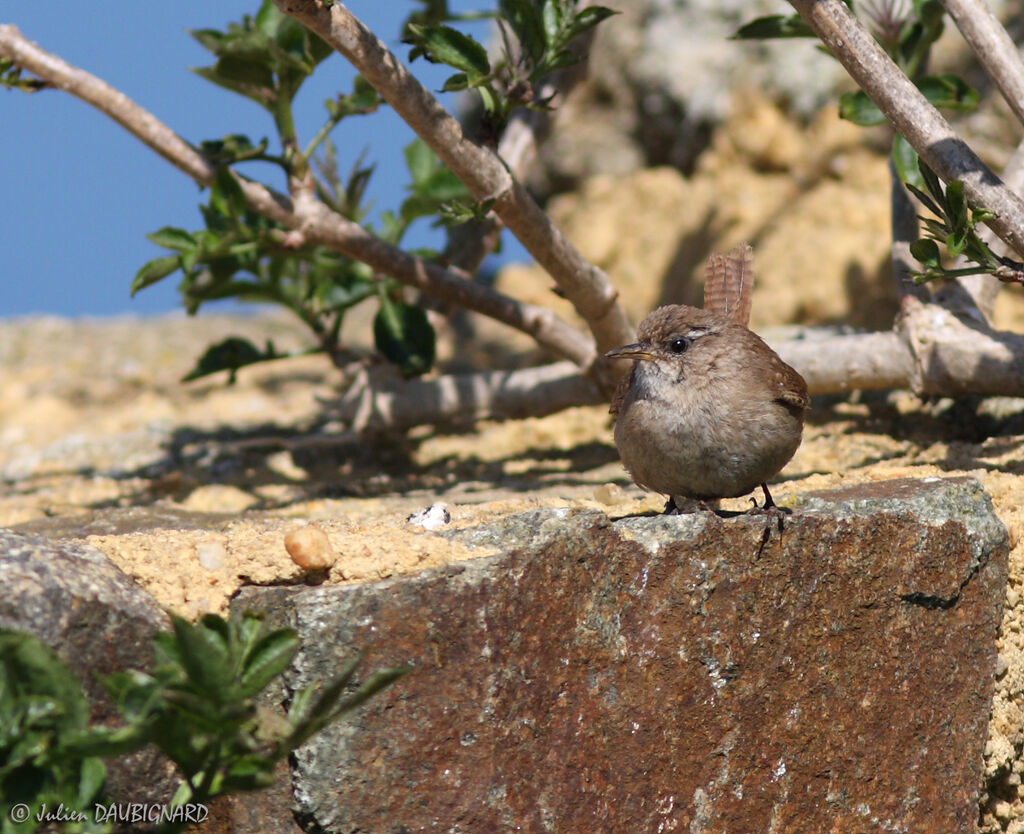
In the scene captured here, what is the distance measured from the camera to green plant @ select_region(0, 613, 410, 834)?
66.4 inches

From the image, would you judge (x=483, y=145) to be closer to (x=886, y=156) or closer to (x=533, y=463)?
(x=533, y=463)

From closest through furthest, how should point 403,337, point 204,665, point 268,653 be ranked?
point 204,665, point 268,653, point 403,337

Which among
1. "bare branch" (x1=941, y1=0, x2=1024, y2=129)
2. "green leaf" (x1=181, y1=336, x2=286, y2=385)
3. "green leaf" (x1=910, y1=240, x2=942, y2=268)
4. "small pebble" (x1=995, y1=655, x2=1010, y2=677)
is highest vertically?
"bare branch" (x1=941, y1=0, x2=1024, y2=129)

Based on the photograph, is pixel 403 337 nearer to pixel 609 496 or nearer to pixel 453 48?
pixel 609 496

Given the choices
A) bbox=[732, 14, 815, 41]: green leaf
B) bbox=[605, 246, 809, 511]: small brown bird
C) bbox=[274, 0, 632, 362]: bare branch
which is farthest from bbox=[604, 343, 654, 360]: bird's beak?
bbox=[732, 14, 815, 41]: green leaf

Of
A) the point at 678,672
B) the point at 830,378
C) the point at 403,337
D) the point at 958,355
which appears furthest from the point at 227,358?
the point at 958,355

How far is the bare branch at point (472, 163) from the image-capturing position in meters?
3.08

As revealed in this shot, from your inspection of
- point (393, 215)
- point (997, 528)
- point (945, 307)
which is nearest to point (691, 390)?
point (997, 528)

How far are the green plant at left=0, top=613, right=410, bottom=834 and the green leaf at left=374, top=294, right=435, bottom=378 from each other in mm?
2783

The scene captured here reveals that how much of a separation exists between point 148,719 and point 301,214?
2438 mm

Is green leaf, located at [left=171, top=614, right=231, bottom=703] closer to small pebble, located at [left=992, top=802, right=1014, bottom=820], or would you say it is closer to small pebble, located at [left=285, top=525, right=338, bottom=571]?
small pebble, located at [left=285, top=525, right=338, bottom=571]

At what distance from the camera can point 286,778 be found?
2.36 m

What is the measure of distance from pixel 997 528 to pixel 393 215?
8.92ft

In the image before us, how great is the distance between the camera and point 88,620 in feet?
7.20
